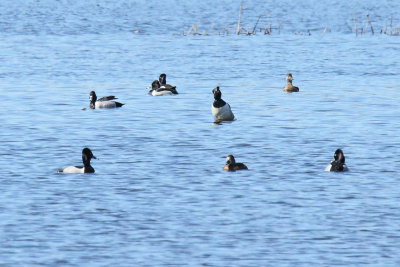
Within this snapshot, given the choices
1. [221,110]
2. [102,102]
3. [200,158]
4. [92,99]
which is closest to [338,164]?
[200,158]

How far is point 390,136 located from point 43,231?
15.5 metres

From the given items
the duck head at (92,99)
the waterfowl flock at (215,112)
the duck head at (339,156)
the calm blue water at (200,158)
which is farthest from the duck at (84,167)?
the duck head at (92,99)

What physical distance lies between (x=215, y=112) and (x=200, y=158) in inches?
296

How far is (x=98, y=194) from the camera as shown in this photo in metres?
23.6

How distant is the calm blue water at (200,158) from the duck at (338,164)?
292mm

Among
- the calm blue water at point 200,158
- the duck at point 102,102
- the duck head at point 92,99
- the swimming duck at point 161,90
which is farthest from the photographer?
the swimming duck at point 161,90

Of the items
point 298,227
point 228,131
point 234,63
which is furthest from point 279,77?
point 298,227

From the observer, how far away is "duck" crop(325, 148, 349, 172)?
85.0 feet

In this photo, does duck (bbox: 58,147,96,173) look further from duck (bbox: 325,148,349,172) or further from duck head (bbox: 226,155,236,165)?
duck (bbox: 325,148,349,172)

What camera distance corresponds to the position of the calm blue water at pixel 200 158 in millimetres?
19172

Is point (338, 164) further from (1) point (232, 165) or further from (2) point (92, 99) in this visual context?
(2) point (92, 99)

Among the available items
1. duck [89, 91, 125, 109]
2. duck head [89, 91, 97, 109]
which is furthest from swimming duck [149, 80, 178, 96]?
duck head [89, 91, 97, 109]

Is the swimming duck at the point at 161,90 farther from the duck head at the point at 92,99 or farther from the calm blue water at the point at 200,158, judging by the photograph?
the duck head at the point at 92,99

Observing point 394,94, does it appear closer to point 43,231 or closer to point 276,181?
point 276,181
